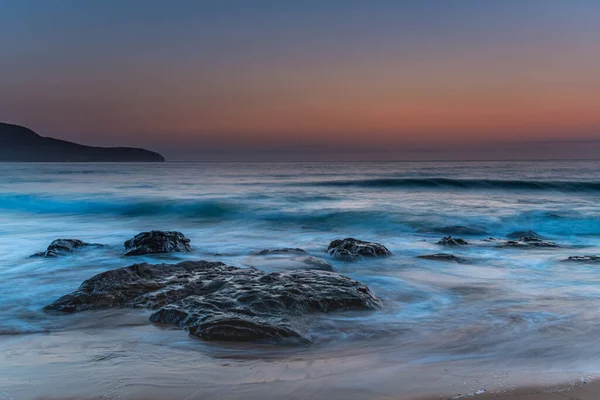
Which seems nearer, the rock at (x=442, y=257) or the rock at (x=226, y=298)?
the rock at (x=226, y=298)

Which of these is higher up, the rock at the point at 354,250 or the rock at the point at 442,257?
the rock at the point at 354,250

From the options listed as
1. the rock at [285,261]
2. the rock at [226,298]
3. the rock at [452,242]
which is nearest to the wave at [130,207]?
the rock at [452,242]

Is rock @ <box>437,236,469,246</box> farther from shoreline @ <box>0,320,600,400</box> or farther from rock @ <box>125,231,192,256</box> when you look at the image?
shoreline @ <box>0,320,600,400</box>

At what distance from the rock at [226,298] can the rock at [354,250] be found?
2602mm

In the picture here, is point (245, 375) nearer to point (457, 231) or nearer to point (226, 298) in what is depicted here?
point (226, 298)

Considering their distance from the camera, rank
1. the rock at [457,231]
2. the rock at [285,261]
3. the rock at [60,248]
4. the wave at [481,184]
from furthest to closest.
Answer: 1. the wave at [481,184]
2. the rock at [457,231]
3. the rock at [60,248]
4. the rock at [285,261]

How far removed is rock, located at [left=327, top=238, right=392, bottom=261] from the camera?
27.3 ft

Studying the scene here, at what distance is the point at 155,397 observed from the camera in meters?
2.83

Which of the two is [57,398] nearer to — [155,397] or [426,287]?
[155,397]

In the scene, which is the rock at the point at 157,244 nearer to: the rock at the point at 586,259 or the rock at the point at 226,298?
the rock at the point at 226,298

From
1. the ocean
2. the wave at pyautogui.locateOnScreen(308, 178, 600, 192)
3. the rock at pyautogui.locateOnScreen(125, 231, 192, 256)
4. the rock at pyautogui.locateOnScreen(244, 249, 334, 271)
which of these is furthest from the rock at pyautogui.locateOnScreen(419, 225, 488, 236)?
the wave at pyautogui.locateOnScreen(308, 178, 600, 192)

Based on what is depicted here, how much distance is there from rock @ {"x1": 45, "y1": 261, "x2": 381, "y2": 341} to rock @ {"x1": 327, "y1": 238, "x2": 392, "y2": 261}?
2602 millimetres

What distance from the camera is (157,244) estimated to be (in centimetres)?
871

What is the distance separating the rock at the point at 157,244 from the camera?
28.4ft
